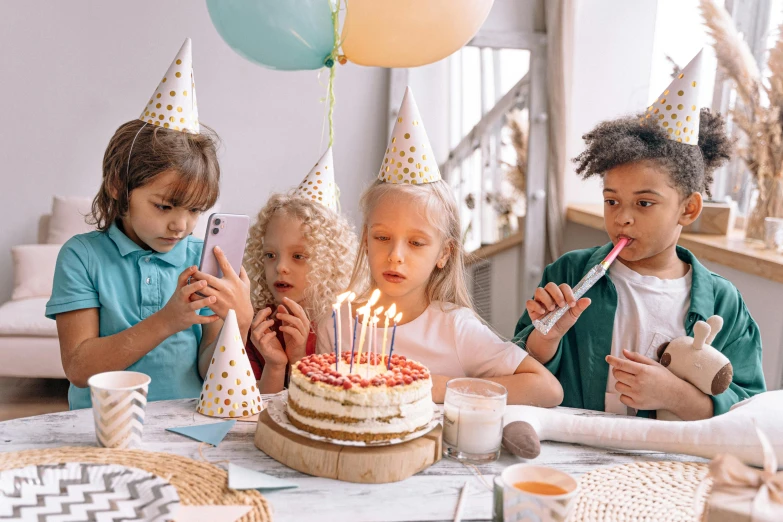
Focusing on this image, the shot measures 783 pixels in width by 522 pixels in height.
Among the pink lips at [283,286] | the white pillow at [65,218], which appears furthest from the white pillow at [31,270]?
the pink lips at [283,286]

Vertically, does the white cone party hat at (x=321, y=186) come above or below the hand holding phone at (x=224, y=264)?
above

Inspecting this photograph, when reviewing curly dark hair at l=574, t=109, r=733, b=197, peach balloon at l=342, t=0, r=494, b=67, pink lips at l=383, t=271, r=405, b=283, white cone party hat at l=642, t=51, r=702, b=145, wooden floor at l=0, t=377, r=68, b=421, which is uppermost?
peach balloon at l=342, t=0, r=494, b=67

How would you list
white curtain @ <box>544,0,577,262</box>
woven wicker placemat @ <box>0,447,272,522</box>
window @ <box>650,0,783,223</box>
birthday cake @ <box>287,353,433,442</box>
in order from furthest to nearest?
white curtain @ <box>544,0,577,262</box>, window @ <box>650,0,783,223</box>, birthday cake @ <box>287,353,433,442</box>, woven wicker placemat @ <box>0,447,272,522</box>

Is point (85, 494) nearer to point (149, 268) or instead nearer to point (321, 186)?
point (149, 268)

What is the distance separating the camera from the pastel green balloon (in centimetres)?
190

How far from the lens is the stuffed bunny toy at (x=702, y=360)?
1332 millimetres

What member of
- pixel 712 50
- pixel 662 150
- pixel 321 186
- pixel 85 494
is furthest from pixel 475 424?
pixel 712 50

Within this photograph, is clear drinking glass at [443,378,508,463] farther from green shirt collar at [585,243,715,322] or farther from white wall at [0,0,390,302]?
white wall at [0,0,390,302]

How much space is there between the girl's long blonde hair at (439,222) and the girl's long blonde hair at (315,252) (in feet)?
0.58

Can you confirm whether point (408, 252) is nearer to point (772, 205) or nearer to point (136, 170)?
point (136, 170)

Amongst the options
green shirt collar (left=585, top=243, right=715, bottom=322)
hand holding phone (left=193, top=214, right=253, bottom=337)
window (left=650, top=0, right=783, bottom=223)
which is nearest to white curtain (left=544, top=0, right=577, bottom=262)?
window (left=650, top=0, right=783, bottom=223)

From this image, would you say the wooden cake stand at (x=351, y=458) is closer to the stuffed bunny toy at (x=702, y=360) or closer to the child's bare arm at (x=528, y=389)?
the child's bare arm at (x=528, y=389)

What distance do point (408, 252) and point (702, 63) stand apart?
814 mm

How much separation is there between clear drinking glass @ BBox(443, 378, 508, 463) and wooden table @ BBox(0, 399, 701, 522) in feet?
0.07
